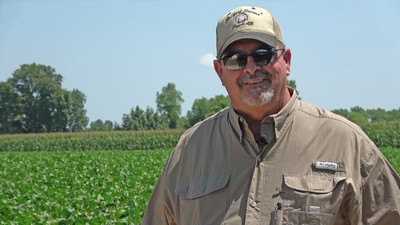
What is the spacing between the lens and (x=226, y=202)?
2504mm

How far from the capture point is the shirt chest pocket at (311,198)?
7.75 ft

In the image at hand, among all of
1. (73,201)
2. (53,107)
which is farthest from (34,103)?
(73,201)

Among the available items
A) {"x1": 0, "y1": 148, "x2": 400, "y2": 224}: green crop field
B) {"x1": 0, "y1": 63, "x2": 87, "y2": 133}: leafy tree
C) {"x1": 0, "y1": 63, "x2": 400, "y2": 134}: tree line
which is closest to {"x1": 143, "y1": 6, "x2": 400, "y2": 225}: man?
{"x1": 0, "y1": 148, "x2": 400, "y2": 224}: green crop field

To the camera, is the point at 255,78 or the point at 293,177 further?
the point at 255,78

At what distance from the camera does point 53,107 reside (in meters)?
104

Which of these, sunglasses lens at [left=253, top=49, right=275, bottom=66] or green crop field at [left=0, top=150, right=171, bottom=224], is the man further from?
green crop field at [left=0, top=150, right=171, bottom=224]

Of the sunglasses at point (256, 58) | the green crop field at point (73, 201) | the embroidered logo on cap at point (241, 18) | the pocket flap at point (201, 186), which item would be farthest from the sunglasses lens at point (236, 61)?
the green crop field at point (73, 201)

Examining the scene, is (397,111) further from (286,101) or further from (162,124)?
(286,101)

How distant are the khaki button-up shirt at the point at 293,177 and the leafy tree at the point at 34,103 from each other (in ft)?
333

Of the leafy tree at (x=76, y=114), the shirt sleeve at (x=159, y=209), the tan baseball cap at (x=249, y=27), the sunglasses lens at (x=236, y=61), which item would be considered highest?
the leafy tree at (x=76, y=114)

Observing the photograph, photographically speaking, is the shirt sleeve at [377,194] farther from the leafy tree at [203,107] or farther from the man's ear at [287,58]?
the leafy tree at [203,107]

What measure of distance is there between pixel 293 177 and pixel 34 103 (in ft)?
343

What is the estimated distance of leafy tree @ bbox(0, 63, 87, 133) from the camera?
3981 inches

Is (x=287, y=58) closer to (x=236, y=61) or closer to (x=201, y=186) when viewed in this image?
(x=236, y=61)
